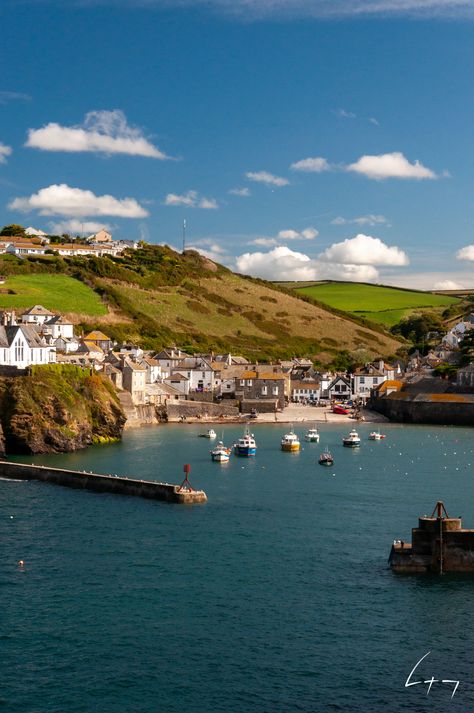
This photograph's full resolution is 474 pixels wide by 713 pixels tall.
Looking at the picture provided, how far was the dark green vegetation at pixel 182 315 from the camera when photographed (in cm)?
15700

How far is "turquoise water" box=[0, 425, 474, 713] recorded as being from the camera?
92.8 ft

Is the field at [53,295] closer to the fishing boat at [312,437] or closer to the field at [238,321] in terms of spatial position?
the field at [238,321]

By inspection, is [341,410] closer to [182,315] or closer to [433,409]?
[433,409]

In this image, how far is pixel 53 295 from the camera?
6078 inches

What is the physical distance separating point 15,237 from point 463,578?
172 metres

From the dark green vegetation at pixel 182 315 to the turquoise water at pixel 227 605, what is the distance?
3694 inches

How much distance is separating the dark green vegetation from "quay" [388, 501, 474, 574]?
108 meters

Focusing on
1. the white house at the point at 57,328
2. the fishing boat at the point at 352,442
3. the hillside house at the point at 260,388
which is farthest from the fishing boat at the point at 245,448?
the white house at the point at 57,328

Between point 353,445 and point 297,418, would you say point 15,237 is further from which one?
point 353,445

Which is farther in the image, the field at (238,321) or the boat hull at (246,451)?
the field at (238,321)

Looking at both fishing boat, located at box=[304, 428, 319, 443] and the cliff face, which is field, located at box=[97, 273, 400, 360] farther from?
the cliff face

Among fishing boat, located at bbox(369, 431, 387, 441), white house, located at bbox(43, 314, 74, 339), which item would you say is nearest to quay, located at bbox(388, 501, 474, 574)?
fishing boat, located at bbox(369, 431, 387, 441)

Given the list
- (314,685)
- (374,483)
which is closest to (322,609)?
(314,685)

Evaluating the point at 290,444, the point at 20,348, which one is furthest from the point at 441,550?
the point at 20,348
